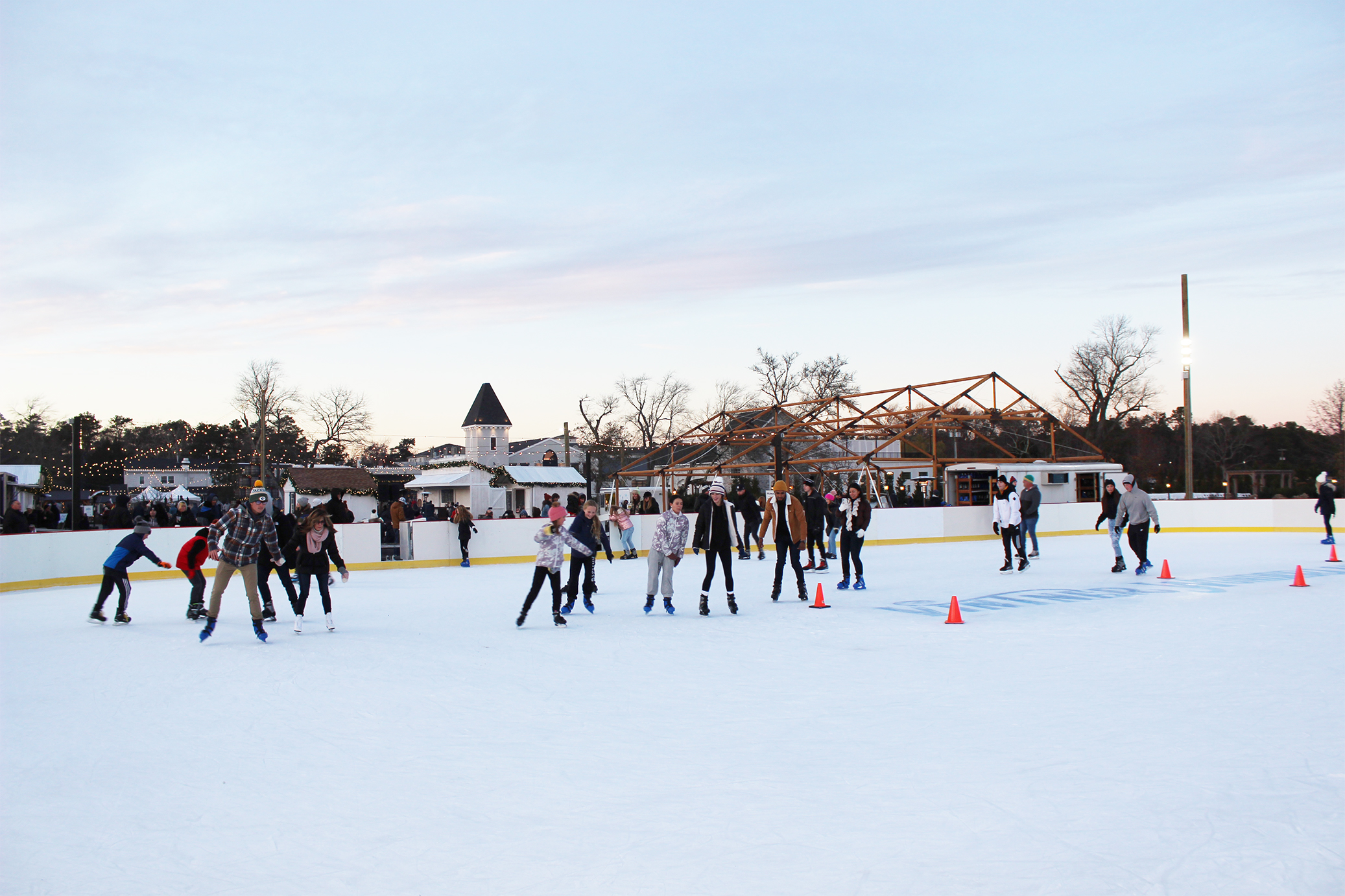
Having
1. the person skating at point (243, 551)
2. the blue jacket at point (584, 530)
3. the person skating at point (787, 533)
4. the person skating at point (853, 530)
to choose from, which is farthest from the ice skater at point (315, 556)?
the person skating at point (853, 530)

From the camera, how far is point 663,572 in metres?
11.1

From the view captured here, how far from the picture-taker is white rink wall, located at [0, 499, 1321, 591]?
16.0 metres

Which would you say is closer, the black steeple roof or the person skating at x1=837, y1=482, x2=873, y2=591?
the person skating at x1=837, y1=482, x2=873, y2=591

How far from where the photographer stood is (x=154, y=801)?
4.39m

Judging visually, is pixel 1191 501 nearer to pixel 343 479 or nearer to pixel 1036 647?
pixel 1036 647

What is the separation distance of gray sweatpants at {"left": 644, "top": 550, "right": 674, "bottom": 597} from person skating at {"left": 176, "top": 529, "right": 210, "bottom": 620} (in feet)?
15.3

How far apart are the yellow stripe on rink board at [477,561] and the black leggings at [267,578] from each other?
2758mm

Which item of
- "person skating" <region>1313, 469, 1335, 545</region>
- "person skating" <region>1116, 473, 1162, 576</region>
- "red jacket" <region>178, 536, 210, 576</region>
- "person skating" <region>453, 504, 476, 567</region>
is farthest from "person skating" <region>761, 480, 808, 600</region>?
"person skating" <region>1313, 469, 1335, 545</region>

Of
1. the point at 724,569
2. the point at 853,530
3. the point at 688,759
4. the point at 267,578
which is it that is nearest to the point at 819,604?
the point at 724,569

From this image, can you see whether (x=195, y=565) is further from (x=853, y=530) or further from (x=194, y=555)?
(x=853, y=530)

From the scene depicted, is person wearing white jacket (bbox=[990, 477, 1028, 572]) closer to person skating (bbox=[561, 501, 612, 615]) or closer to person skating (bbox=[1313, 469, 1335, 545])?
person skating (bbox=[561, 501, 612, 615])

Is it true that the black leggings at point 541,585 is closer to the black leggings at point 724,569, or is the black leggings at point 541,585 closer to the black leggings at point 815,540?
the black leggings at point 724,569

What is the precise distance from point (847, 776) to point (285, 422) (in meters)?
54.2

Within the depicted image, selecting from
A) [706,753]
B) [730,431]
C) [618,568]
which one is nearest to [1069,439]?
[730,431]
